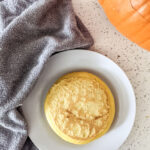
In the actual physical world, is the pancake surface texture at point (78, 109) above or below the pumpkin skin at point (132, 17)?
below

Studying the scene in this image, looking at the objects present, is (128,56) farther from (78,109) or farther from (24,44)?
(24,44)

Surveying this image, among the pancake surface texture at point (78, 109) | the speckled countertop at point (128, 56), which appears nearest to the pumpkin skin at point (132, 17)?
the speckled countertop at point (128, 56)

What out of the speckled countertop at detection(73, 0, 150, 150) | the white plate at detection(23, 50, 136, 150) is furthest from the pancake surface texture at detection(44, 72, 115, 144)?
the speckled countertop at detection(73, 0, 150, 150)

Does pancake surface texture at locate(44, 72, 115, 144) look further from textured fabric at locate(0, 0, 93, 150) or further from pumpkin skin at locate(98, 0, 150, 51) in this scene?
pumpkin skin at locate(98, 0, 150, 51)

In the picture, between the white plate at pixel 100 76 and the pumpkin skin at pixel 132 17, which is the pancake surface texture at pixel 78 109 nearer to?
the white plate at pixel 100 76

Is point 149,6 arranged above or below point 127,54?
above

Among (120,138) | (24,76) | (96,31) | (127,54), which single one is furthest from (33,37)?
(120,138)

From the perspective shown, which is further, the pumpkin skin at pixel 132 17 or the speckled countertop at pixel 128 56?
the speckled countertop at pixel 128 56

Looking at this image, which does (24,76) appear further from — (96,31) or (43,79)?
(96,31)
